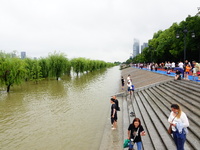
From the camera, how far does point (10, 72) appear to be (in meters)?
23.0

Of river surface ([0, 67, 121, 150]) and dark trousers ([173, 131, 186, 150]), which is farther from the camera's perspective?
river surface ([0, 67, 121, 150])

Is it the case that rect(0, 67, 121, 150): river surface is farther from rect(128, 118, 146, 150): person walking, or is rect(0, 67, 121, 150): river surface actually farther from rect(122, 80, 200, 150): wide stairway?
rect(128, 118, 146, 150): person walking

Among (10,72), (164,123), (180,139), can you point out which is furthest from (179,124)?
(10,72)

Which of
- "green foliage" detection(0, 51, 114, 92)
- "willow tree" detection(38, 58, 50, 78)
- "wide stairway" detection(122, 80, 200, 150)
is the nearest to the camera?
"wide stairway" detection(122, 80, 200, 150)

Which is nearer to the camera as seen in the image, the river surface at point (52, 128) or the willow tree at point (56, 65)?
the river surface at point (52, 128)

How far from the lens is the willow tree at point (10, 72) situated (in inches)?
894

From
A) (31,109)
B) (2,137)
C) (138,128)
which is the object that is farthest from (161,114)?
(31,109)

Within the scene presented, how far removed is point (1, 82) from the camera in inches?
891

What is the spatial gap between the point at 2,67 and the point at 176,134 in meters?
24.7

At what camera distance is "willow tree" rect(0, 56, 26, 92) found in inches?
894

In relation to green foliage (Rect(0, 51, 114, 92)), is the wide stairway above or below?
below

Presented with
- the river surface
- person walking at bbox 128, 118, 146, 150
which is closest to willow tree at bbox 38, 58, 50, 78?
the river surface

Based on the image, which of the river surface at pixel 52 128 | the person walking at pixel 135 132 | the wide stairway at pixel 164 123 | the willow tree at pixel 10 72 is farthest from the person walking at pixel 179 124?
the willow tree at pixel 10 72

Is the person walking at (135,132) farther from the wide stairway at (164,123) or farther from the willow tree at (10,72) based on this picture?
the willow tree at (10,72)
